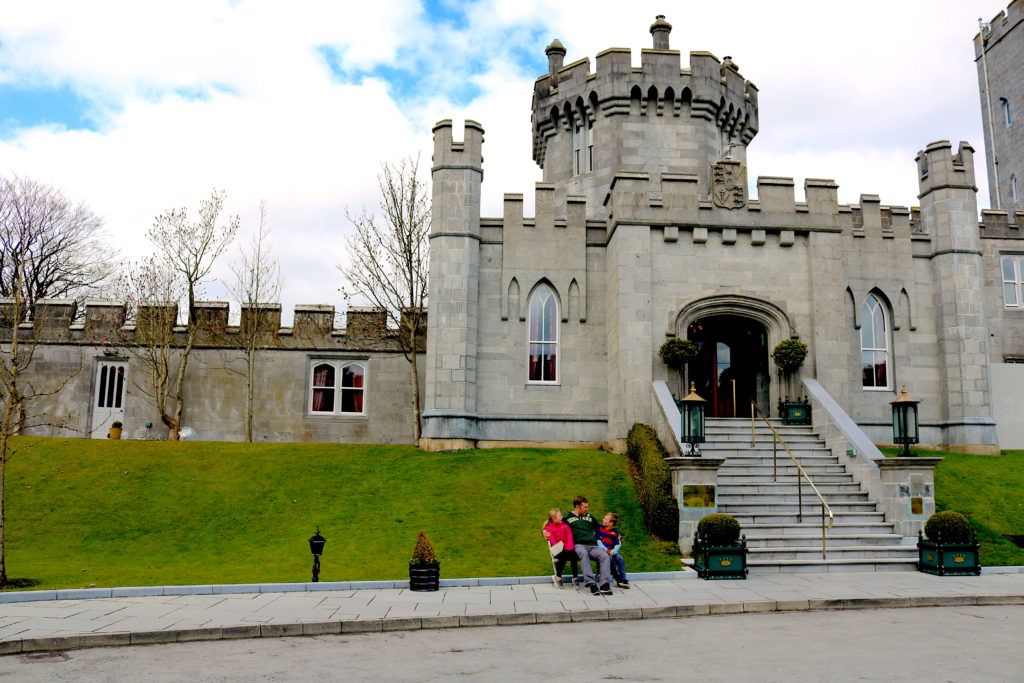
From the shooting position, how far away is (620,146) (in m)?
27.1

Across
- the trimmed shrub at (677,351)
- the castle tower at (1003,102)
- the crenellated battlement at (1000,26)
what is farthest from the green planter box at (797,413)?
the crenellated battlement at (1000,26)

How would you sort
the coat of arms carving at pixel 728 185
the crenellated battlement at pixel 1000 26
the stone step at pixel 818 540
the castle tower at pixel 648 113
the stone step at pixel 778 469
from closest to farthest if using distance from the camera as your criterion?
the stone step at pixel 818 540 → the stone step at pixel 778 469 → the coat of arms carving at pixel 728 185 → the castle tower at pixel 648 113 → the crenellated battlement at pixel 1000 26

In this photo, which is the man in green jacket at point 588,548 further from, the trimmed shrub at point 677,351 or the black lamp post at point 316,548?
the trimmed shrub at point 677,351

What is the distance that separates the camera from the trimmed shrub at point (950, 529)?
14.4 meters

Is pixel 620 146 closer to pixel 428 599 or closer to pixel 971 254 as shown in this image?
pixel 971 254

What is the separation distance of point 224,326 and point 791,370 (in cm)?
1770

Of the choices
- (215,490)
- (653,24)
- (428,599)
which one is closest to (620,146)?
(653,24)

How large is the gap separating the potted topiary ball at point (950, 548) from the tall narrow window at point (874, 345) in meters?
8.95

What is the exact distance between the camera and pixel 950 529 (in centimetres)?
1440

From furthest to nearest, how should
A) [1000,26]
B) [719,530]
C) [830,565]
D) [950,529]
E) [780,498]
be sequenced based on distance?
1. [1000,26]
2. [780,498]
3. [830,565]
4. [950,529]
5. [719,530]

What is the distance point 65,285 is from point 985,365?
41.1 meters

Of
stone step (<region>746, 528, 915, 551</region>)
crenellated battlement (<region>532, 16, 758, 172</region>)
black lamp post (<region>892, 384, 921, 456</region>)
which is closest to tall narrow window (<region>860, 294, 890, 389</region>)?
black lamp post (<region>892, 384, 921, 456</region>)

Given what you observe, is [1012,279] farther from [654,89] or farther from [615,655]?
[615,655]

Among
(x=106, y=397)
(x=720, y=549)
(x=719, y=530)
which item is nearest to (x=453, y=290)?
(x=719, y=530)
